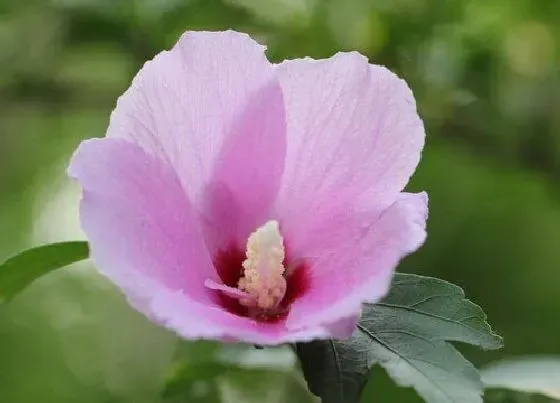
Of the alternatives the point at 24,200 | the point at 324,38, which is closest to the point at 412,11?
the point at 324,38

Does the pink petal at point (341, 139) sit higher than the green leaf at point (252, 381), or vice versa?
the pink petal at point (341, 139)

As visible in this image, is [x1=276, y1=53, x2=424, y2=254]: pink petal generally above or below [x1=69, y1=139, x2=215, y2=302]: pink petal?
above

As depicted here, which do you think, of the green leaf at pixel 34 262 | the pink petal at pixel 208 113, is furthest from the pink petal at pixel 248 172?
the green leaf at pixel 34 262

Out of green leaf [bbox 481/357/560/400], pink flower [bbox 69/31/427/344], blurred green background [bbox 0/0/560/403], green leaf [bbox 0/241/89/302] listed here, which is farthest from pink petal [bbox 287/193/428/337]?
blurred green background [bbox 0/0/560/403]

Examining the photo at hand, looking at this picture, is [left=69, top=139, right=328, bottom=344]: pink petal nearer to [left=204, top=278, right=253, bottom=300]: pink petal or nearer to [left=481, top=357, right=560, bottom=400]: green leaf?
[left=204, top=278, right=253, bottom=300]: pink petal

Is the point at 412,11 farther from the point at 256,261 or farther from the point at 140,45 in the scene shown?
the point at 256,261

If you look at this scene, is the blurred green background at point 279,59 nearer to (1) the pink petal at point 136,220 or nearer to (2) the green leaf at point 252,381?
(2) the green leaf at point 252,381
